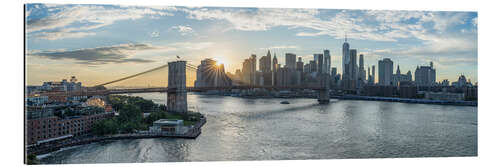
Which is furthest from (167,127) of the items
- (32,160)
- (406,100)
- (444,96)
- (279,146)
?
(406,100)

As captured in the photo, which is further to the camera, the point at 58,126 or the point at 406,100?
the point at 406,100

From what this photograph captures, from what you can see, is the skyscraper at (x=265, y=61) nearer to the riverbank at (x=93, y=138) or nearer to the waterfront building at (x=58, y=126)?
the riverbank at (x=93, y=138)

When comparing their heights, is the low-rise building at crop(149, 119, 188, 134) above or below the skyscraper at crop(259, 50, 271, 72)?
below

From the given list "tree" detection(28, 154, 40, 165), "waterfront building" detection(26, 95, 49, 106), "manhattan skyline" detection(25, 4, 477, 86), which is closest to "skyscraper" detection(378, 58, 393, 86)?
"manhattan skyline" detection(25, 4, 477, 86)

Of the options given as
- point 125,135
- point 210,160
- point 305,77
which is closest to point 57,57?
point 125,135

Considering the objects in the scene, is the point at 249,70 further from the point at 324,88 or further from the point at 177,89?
the point at 324,88

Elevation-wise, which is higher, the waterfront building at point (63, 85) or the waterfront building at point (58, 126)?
the waterfront building at point (63, 85)

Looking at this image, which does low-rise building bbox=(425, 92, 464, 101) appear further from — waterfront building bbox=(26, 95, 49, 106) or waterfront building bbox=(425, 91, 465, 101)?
waterfront building bbox=(26, 95, 49, 106)

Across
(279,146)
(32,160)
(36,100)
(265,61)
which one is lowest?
(279,146)

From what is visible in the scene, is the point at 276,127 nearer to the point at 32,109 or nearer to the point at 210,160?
the point at 210,160

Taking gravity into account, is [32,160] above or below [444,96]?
below

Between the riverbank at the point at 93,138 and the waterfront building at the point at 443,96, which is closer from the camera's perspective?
the riverbank at the point at 93,138

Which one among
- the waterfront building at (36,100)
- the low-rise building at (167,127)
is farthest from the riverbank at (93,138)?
the waterfront building at (36,100)
